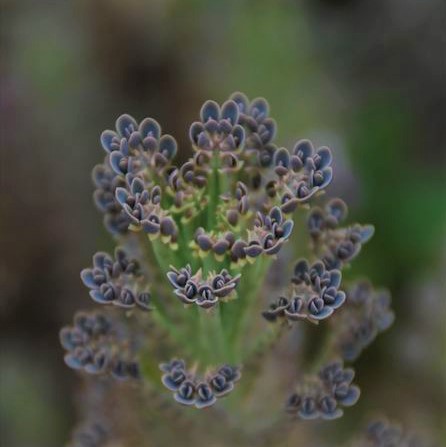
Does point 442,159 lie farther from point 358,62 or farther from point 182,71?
point 182,71

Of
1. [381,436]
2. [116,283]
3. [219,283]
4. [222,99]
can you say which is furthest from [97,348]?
[222,99]

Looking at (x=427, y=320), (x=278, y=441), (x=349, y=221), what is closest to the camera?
(x=278, y=441)

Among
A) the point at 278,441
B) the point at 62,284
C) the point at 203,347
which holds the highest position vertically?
the point at 203,347

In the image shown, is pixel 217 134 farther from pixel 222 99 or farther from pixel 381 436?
pixel 222 99

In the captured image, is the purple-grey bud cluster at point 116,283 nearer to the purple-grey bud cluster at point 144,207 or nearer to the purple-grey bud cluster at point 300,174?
the purple-grey bud cluster at point 144,207

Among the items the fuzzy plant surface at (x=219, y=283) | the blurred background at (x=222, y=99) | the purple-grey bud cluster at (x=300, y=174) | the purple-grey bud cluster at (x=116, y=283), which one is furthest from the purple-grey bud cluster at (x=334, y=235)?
the blurred background at (x=222, y=99)

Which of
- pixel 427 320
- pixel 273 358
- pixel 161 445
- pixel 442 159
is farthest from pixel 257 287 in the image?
pixel 442 159

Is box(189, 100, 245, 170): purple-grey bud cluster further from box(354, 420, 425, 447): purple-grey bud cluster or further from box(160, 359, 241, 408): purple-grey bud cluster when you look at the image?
box(354, 420, 425, 447): purple-grey bud cluster
